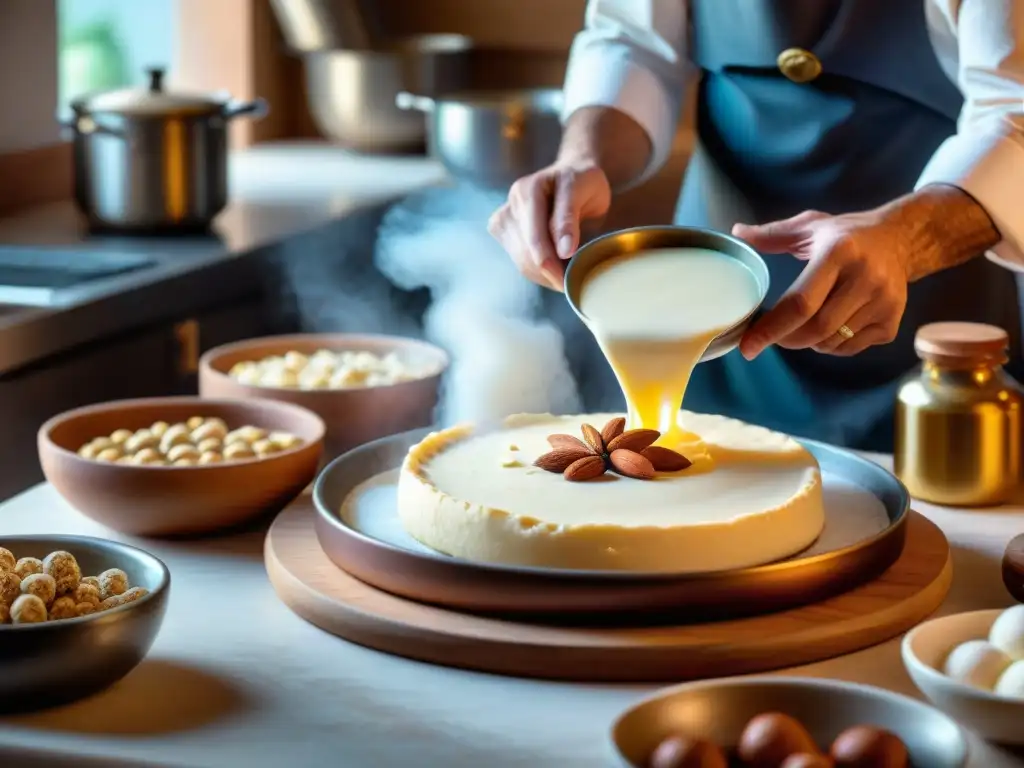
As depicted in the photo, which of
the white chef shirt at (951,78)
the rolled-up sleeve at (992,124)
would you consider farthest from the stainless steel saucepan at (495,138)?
the rolled-up sleeve at (992,124)

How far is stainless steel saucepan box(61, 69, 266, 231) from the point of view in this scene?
2951mm

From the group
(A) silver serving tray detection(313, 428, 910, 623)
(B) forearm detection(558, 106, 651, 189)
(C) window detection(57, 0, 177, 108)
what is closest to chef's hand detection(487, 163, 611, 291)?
(B) forearm detection(558, 106, 651, 189)

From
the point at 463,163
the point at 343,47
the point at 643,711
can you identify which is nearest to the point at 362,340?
the point at 643,711

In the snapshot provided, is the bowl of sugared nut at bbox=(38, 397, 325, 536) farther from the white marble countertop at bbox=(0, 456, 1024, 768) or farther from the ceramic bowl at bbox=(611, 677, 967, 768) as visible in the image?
the ceramic bowl at bbox=(611, 677, 967, 768)

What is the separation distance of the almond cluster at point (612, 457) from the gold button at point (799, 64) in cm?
92

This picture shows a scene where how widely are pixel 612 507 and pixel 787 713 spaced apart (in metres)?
0.39

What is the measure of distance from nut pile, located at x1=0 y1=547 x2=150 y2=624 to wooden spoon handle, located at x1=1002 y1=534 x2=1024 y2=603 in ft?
2.55

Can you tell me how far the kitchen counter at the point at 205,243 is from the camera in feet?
7.79

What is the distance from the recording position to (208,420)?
178cm

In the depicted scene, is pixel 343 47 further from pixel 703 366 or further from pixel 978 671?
pixel 978 671

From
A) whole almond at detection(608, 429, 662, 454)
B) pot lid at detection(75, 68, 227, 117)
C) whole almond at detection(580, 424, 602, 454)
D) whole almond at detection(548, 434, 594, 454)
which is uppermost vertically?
pot lid at detection(75, 68, 227, 117)

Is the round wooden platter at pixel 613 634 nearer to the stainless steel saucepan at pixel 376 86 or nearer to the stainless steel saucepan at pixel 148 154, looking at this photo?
the stainless steel saucepan at pixel 148 154

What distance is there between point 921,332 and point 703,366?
34.0 inches

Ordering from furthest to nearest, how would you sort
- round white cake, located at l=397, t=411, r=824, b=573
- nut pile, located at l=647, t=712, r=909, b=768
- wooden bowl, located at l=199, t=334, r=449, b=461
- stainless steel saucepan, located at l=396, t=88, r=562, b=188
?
1. stainless steel saucepan, located at l=396, t=88, r=562, b=188
2. wooden bowl, located at l=199, t=334, r=449, b=461
3. round white cake, located at l=397, t=411, r=824, b=573
4. nut pile, located at l=647, t=712, r=909, b=768
